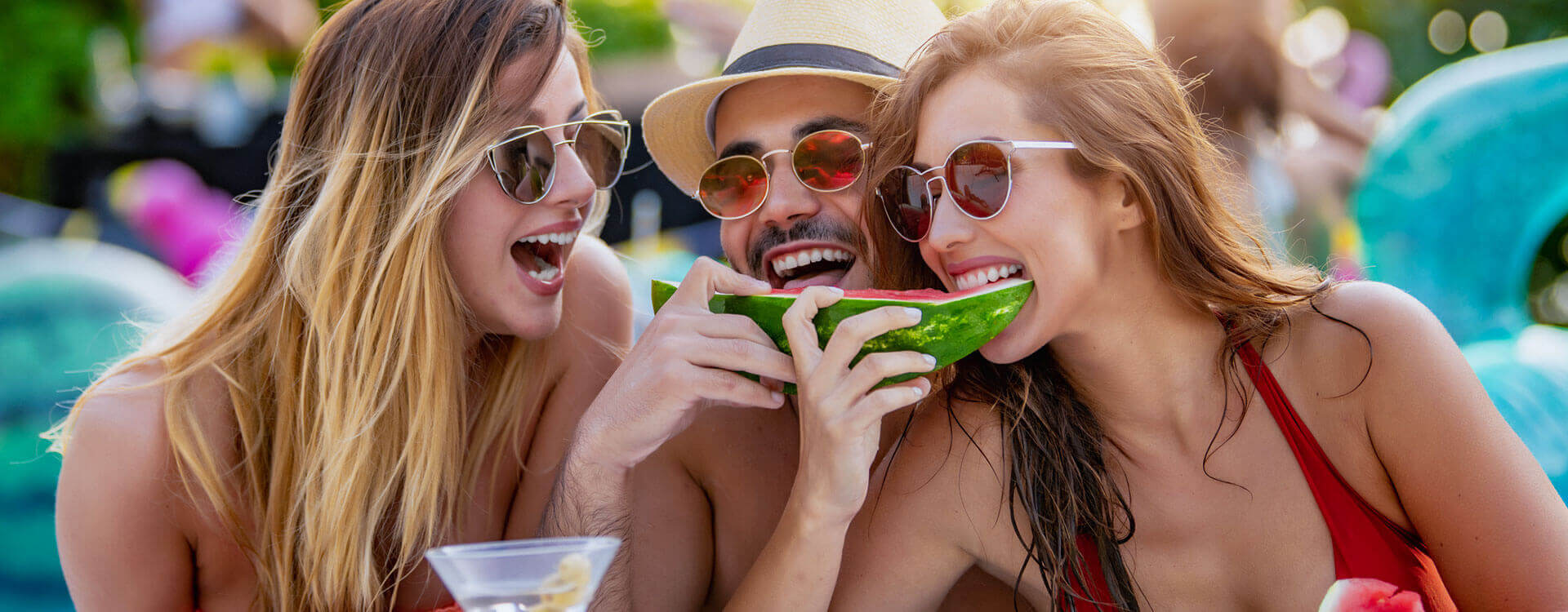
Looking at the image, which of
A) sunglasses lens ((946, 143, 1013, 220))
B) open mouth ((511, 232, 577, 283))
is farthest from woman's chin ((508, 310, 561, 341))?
sunglasses lens ((946, 143, 1013, 220))

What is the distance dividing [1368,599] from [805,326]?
1.32 metres

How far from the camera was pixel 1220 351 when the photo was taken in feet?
9.93

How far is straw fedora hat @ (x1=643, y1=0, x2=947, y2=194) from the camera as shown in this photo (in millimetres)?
3564

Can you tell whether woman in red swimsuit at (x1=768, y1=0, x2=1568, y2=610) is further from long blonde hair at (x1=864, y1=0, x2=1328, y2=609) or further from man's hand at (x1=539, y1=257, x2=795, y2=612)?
man's hand at (x1=539, y1=257, x2=795, y2=612)

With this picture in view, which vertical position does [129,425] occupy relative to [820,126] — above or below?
below

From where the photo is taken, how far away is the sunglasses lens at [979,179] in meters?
2.73

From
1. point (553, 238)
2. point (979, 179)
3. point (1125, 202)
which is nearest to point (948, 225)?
point (979, 179)

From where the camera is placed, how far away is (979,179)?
275 cm

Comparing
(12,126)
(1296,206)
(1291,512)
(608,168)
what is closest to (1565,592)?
(1291,512)

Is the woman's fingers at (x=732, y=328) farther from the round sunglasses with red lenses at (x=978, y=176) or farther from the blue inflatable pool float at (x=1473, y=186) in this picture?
the blue inflatable pool float at (x=1473, y=186)

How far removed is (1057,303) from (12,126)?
1805cm

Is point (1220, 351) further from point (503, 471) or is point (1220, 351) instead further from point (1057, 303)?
point (503, 471)

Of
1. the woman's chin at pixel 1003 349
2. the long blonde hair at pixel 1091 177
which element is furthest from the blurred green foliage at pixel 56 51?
the woman's chin at pixel 1003 349

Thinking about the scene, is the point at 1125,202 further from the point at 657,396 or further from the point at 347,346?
the point at 347,346
